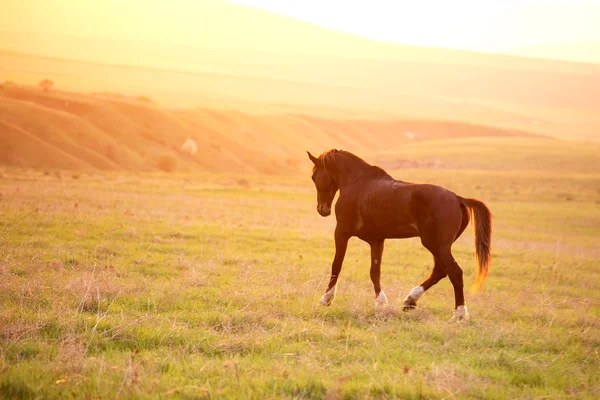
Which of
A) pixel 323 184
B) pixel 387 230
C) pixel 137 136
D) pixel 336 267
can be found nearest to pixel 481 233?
pixel 387 230

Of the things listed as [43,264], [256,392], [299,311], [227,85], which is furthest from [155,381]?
[227,85]

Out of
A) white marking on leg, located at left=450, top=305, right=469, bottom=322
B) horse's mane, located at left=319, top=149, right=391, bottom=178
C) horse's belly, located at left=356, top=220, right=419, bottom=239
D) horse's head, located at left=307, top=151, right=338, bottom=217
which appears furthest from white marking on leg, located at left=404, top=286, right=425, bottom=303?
horse's head, located at left=307, top=151, right=338, bottom=217

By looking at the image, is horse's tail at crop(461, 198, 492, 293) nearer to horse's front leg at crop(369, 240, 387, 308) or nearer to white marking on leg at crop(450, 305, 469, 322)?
white marking on leg at crop(450, 305, 469, 322)

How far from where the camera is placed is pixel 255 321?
24.7 ft

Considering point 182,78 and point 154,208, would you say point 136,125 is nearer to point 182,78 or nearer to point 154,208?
point 154,208

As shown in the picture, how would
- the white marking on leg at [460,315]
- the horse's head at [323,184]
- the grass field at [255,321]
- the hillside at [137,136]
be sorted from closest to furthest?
1. the grass field at [255,321]
2. the white marking on leg at [460,315]
3. the horse's head at [323,184]
4. the hillside at [137,136]

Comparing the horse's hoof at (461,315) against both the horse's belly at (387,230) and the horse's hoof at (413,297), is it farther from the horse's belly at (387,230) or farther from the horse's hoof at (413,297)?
the horse's belly at (387,230)

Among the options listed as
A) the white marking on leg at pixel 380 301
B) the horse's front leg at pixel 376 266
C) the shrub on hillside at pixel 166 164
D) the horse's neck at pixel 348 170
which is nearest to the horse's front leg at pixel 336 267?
the horse's front leg at pixel 376 266

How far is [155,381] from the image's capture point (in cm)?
519

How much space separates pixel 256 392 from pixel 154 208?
699 inches

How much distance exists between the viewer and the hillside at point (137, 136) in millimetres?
52688

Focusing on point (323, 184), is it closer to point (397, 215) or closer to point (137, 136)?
point (397, 215)

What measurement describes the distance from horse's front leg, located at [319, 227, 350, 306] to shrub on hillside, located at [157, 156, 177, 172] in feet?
172

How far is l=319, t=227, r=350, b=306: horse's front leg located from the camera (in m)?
8.85
